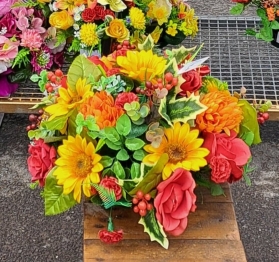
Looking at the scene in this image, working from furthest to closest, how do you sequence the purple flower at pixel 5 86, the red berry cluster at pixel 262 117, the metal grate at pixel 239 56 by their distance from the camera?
the metal grate at pixel 239 56 → the purple flower at pixel 5 86 → the red berry cluster at pixel 262 117

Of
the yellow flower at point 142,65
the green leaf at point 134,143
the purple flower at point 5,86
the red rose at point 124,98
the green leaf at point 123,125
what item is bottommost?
the purple flower at point 5,86

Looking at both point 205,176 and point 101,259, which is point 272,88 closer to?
point 205,176

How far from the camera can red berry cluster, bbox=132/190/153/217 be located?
1.46 meters

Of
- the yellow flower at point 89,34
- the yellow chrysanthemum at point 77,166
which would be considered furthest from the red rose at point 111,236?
the yellow flower at point 89,34

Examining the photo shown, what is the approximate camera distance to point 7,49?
2422 mm

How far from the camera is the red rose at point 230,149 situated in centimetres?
152

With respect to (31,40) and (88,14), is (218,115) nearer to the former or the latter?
(88,14)

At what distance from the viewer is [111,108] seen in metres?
1.51

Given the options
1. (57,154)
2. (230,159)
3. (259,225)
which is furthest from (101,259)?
(259,225)

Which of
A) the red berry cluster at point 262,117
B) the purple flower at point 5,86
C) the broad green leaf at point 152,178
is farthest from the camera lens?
the purple flower at point 5,86

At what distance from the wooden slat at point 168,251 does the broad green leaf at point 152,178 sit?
15 cm

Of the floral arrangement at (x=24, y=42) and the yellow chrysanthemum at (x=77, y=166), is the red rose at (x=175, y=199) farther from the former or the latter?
the floral arrangement at (x=24, y=42)

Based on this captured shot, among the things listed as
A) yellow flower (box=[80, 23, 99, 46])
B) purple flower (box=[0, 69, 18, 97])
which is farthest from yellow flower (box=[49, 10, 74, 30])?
purple flower (box=[0, 69, 18, 97])

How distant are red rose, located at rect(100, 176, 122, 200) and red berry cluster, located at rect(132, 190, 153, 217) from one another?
0.04m
